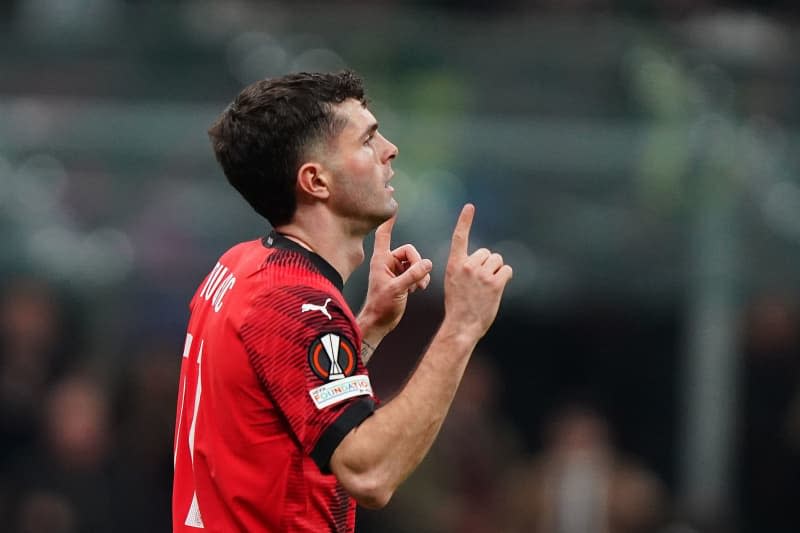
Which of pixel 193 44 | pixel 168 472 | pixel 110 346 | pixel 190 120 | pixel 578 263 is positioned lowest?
pixel 168 472

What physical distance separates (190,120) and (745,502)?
4.27 meters

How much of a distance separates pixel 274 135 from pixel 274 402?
0.81 metres

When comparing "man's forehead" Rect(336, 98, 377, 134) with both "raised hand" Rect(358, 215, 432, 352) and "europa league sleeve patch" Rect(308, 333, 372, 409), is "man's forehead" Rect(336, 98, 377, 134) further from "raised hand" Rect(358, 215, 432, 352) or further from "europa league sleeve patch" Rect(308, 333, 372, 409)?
"europa league sleeve patch" Rect(308, 333, 372, 409)

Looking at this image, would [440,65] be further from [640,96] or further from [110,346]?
[110,346]

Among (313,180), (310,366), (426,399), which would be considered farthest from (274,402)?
(313,180)

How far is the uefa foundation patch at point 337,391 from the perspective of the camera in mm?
3846

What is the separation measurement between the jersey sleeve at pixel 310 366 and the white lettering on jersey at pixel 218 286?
0.20 m

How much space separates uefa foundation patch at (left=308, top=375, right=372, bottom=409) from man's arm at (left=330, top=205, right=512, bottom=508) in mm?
84

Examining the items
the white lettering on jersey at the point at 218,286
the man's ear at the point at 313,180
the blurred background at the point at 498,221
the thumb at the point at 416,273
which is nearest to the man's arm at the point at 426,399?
the thumb at the point at 416,273

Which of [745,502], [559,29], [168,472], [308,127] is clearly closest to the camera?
[308,127]

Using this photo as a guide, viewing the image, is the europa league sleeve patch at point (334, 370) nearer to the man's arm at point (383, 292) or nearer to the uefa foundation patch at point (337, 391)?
the uefa foundation patch at point (337, 391)

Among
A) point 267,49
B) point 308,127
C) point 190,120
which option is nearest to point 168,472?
point 190,120

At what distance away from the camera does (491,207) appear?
31.2 feet

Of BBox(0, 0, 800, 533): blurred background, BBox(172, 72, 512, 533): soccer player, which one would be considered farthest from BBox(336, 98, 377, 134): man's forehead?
BBox(0, 0, 800, 533): blurred background
